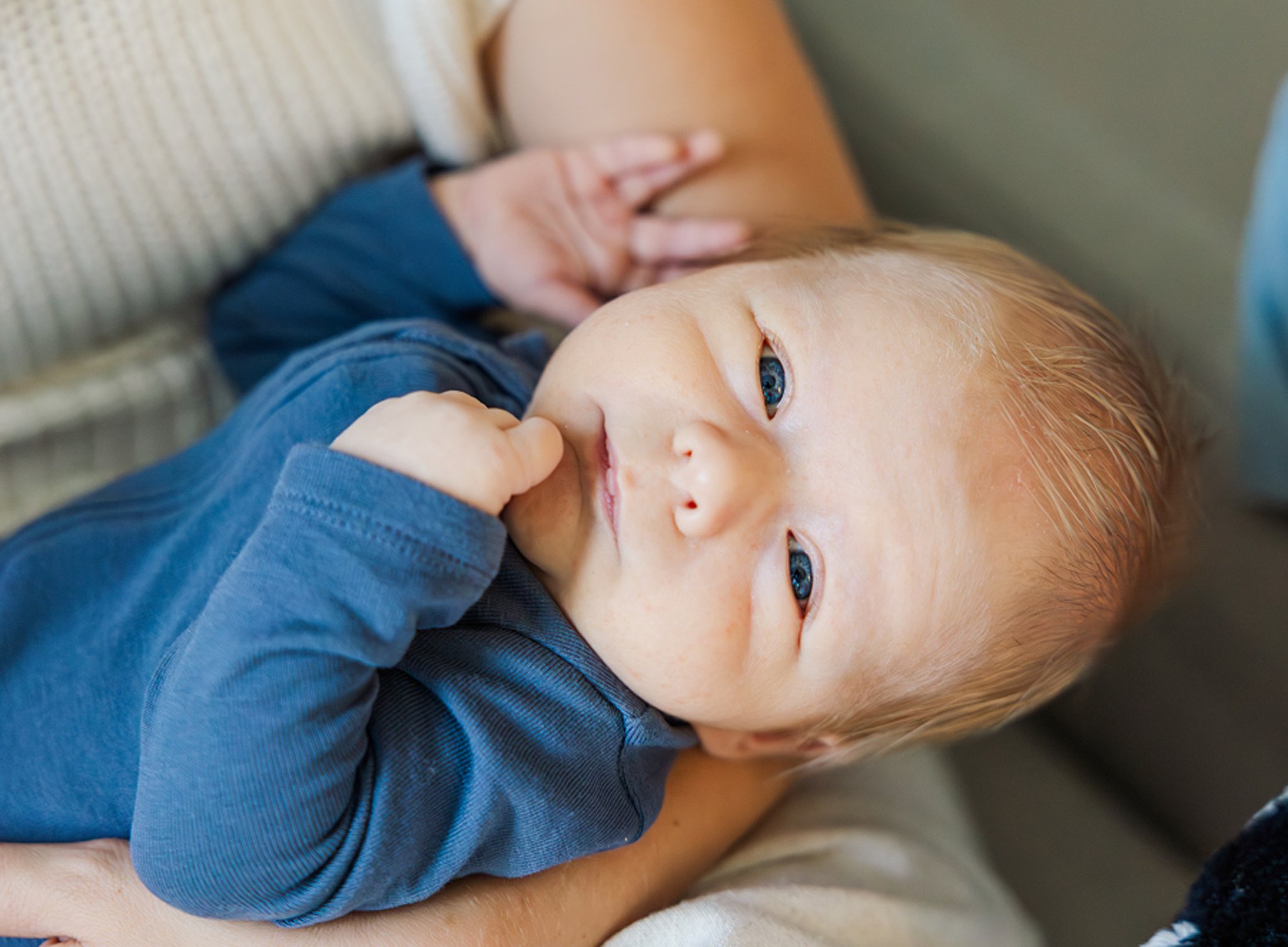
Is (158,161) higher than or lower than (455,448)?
higher

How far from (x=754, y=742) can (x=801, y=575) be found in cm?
23

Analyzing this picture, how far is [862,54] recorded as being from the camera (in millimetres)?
1539

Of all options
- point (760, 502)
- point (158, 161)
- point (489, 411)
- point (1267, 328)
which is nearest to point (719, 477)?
point (760, 502)

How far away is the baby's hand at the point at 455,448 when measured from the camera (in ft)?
2.28

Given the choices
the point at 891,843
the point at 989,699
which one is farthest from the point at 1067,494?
the point at 891,843

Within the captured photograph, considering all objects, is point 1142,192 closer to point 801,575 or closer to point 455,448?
point 801,575

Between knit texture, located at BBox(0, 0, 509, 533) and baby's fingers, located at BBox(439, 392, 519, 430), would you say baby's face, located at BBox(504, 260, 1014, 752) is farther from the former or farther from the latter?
knit texture, located at BBox(0, 0, 509, 533)

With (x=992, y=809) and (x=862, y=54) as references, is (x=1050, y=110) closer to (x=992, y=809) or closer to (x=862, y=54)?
(x=862, y=54)

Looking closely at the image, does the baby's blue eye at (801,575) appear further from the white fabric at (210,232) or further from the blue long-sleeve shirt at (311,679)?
the white fabric at (210,232)

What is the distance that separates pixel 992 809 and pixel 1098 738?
173 millimetres

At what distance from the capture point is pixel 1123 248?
1382 mm

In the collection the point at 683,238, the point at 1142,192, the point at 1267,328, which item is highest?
the point at 683,238

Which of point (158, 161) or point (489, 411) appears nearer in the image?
point (489, 411)

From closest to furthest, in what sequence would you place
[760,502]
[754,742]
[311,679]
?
A: [311,679], [760,502], [754,742]
